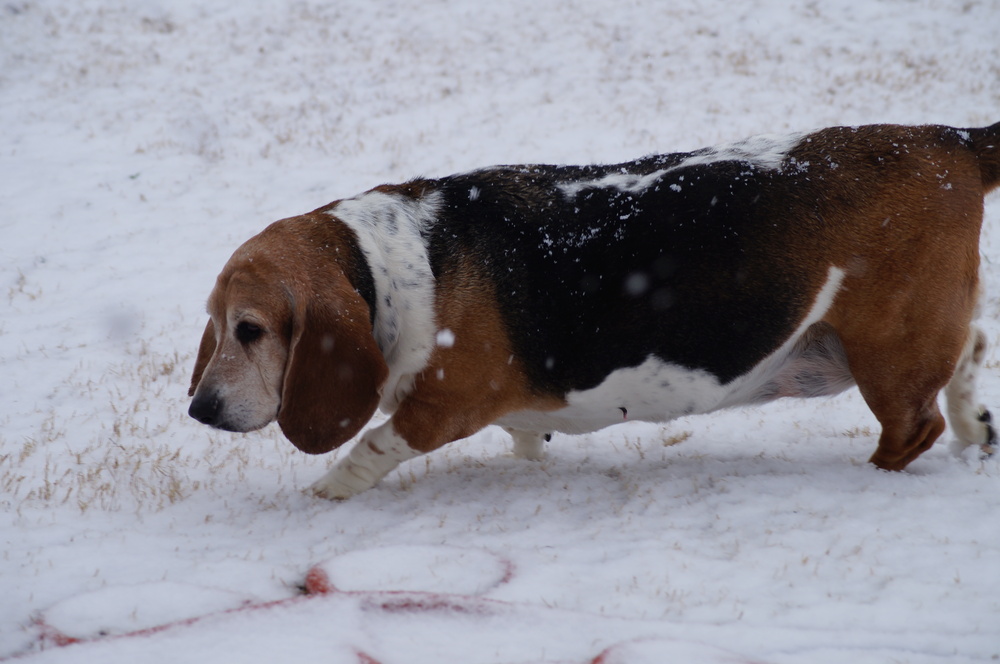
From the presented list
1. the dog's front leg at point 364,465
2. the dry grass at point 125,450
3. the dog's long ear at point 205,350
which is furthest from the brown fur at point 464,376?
the dry grass at point 125,450

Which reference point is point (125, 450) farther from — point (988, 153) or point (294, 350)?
point (988, 153)

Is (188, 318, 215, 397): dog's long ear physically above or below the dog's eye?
below

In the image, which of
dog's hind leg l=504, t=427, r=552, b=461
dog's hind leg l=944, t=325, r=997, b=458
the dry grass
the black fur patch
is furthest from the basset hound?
the dry grass

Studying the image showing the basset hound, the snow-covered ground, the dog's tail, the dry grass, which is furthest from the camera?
the dry grass

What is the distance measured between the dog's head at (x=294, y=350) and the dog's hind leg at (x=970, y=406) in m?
3.01

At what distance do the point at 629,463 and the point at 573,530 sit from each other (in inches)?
41.0

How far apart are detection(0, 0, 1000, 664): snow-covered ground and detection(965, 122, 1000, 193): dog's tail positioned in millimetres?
1428

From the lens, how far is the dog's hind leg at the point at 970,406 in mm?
4418

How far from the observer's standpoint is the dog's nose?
3.62 meters

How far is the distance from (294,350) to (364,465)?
2.63 feet

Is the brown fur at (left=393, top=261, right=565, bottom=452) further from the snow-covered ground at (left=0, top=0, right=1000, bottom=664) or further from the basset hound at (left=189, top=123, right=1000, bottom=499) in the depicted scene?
the snow-covered ground at (left=0, top=0, right=1000, bottom=664)

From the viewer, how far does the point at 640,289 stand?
3.87 m

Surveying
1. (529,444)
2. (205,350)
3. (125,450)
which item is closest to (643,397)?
(529,444)

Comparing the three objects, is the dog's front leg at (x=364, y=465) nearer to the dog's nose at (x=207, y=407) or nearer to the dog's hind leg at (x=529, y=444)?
the dog's nose at (x=207, y=407)
